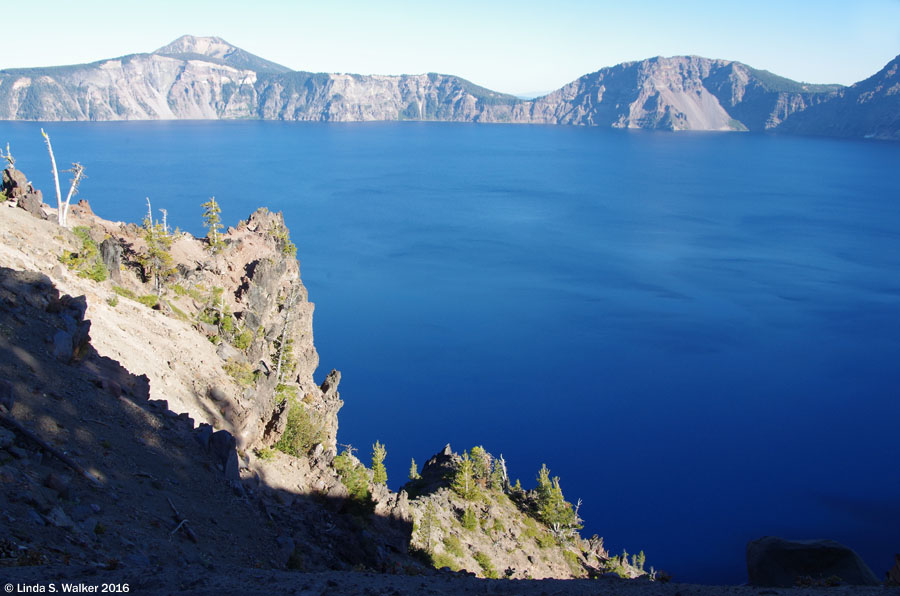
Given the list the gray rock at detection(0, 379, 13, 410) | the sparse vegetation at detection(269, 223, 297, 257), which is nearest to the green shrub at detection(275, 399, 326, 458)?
the gray rock at detection(0, 379, 13, 410)

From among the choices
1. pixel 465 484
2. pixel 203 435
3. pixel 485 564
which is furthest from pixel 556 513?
pixel 203 435

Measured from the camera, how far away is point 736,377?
56844mm

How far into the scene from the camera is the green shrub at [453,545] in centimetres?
2622

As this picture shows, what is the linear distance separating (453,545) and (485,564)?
166 cm

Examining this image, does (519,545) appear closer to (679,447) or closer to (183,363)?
(183,363)

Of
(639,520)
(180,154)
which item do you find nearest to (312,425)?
(639,520)

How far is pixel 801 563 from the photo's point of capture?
13172 mm

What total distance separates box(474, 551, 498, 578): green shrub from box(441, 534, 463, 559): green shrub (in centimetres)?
97

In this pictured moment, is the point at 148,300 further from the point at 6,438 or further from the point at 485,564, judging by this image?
the point at 485,564

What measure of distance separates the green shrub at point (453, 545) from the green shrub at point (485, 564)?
0.97m

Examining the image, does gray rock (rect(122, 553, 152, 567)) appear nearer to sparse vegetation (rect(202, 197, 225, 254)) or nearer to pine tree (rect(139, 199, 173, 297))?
pine tree (rect(139, 199, 173, 297))

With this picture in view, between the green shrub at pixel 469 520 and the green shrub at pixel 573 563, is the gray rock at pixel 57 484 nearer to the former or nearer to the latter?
the green shrub at pixel 469 520

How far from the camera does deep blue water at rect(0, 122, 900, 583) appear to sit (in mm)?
43312

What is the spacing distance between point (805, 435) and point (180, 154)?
17599 centimetres
